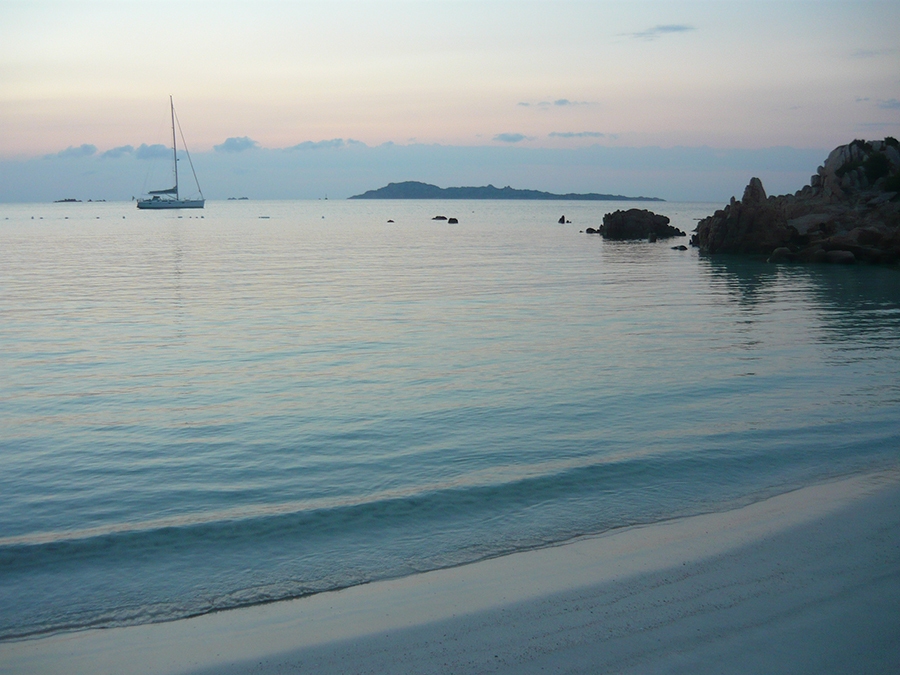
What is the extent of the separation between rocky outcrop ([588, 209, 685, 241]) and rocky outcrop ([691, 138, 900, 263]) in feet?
41.3

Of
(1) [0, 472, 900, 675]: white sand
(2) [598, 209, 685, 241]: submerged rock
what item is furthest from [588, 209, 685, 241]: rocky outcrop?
(1) [0, 472, 900, 675]: white sand

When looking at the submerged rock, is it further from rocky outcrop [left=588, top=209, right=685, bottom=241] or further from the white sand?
the white sand

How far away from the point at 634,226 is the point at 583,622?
73.6 metres

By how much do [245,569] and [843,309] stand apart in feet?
79.7

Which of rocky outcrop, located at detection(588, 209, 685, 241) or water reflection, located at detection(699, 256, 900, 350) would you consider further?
rocky outcrop, located at detection(588, 209, 685, 241)

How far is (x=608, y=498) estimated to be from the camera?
8438 millimetres

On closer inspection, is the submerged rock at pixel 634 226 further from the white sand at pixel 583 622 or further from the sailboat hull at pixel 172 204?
the sailboat hull at pixel 172 204

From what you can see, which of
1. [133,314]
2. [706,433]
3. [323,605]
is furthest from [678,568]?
[133,314]

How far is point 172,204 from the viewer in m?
150

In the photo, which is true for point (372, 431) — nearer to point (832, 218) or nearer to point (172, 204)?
point (832, 218)

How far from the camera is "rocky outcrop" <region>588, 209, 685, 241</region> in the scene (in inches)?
2938

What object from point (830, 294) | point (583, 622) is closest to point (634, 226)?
point (830, 294)

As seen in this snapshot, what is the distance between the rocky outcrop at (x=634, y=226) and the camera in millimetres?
74625

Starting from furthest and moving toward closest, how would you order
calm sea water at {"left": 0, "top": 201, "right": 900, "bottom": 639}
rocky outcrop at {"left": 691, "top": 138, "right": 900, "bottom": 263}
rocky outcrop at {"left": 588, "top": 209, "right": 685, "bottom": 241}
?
rocky outcrop at {"left": 588, "top": 209, "right": 685, "bottom": 241} < rocky outcrop at {"left": 691, "top": 138, "right": 900, "bottom": 263} < calm sea water at {"left": 0, "top": 201, "right": 900, "bottom": 639}
